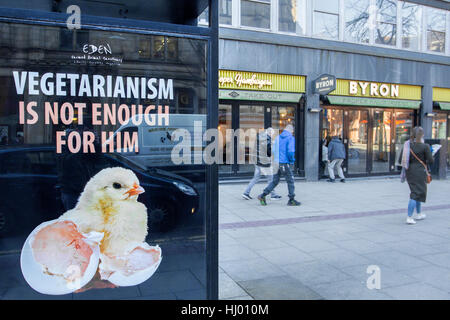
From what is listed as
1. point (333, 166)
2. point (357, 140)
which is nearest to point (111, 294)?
point (333, 166)

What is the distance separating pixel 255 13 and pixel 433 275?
1108 centimetres

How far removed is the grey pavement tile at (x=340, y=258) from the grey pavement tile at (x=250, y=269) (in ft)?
2.70

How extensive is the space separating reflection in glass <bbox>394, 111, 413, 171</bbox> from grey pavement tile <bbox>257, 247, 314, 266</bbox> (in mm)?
12264

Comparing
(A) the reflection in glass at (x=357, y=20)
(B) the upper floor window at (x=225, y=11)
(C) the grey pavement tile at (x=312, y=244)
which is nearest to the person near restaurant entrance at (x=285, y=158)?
(C) the grey pavement tile at (x=312, y=244)

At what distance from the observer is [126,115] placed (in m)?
3.08

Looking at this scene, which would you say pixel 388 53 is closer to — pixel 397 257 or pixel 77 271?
pixel 397 257

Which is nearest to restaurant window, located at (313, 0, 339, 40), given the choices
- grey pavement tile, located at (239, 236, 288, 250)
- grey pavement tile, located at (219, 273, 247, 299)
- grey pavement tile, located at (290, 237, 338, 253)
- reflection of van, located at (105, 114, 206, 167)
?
grey pavement tile, located at (290, 237, 338, 253)

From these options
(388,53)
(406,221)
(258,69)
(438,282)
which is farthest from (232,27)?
(438,282)

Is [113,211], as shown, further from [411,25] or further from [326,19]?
[411,25]

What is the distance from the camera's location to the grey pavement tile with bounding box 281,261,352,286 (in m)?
4.59

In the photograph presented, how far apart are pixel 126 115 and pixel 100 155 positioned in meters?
0.39

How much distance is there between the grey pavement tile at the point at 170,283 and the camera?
3.19 metres

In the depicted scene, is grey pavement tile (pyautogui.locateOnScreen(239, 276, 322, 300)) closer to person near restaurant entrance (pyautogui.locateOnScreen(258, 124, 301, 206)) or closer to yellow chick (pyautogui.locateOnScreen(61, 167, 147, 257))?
yellow chick (pyautogui.locateOnScreen(61, 167, 147, 257))

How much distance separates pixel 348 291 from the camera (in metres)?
4.24
